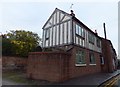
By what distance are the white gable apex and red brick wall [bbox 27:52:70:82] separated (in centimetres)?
517

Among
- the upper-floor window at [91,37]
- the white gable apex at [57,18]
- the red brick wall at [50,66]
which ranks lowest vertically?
the red brick wall at [50,66]

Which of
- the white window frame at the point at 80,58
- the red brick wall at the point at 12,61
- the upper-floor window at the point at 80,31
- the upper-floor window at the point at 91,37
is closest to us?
the white window frame at the point at 80,58

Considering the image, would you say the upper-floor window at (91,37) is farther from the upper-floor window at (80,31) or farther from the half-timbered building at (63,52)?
the upper-floor window at (80,31)

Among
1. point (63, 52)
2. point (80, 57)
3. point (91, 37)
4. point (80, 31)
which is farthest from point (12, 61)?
point (91, 37)

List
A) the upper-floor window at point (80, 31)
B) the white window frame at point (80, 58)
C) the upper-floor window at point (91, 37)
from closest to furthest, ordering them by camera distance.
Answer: the white window frame at point (80, 58), the upper-floor window at point (80, 31), the upper-floor window at point (91, 37)

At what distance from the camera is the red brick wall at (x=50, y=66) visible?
44.5ft

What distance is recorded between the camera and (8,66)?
2083cm

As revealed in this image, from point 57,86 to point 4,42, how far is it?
46.6 ft

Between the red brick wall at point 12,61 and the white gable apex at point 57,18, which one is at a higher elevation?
the white gable apex at point 57,18

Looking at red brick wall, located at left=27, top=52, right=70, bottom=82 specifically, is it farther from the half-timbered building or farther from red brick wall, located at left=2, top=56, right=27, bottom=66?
red brick wall, located at left=2, top=56, right=27, bottom=66

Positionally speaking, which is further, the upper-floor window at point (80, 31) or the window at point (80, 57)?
the upper-floor window at point (80, 31)

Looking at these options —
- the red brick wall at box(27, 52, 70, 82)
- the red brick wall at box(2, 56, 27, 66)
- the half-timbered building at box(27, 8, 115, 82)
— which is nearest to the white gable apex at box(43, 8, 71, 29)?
the half-timbered building at box(27, 8, 115, 82)

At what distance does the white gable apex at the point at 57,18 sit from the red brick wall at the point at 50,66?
517 centimetres

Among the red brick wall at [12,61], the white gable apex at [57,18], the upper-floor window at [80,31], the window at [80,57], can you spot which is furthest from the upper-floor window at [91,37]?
the red brick wall at [12,61]
